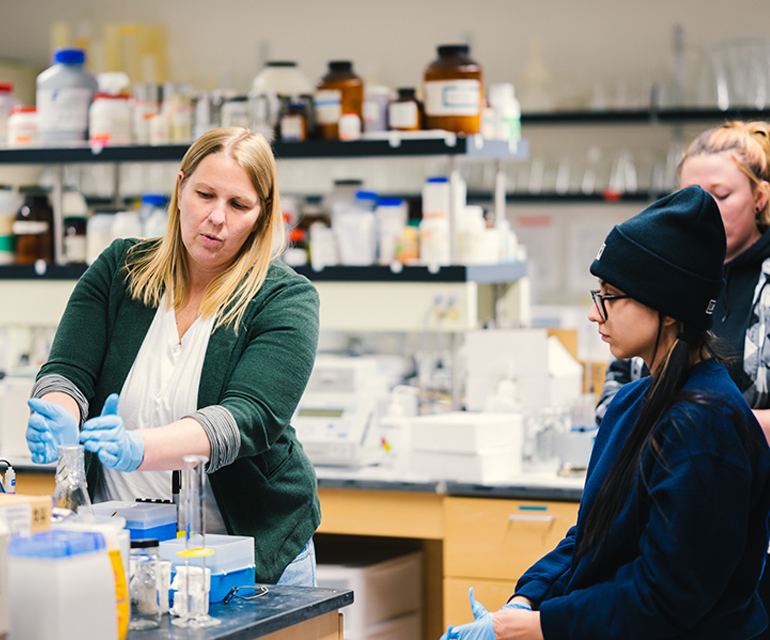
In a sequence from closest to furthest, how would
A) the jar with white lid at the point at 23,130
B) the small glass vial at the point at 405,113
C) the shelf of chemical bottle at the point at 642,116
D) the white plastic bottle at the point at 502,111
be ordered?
the small glass vial at the point at 405,113 < the white plastic bottle at the point at 502,111 < the jar with white lid at the point at 23,130 < the shelf of chemical bottle at the point at 642,116

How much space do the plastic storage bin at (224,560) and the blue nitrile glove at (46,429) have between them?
232mm


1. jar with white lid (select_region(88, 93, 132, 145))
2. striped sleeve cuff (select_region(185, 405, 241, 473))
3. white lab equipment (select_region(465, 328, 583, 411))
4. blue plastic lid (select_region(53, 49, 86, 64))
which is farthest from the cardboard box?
blue plastic lid (select_region(53, 49, 86, 64))

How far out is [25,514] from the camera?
4.34ft

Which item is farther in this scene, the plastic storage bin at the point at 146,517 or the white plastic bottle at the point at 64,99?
the white plastic bottle at the point at 64,99

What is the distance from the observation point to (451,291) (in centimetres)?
324

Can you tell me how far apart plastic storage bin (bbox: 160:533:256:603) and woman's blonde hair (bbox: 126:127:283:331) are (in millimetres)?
395

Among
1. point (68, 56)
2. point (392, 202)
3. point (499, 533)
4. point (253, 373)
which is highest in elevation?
point (68, 56)

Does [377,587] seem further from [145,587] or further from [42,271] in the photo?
[42,271]

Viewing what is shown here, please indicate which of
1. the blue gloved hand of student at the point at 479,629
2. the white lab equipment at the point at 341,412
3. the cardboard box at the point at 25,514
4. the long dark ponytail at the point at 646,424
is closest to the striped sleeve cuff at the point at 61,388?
the cardboard box at the point at 25,514

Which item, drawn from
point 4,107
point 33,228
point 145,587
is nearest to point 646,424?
point 145,587

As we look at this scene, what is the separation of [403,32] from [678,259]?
197 inches

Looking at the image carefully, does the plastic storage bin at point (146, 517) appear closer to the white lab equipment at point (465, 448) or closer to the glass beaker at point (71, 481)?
the glass beaker at point (71, 481)

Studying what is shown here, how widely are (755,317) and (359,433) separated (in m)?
1.34

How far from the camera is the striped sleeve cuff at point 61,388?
68.4 inches
